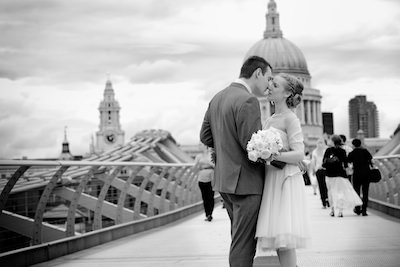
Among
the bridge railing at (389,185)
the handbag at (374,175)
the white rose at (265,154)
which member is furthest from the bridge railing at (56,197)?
the bridge railing at (389,185)

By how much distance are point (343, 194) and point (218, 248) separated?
579cm

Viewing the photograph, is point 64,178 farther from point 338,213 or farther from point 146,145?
point 146,145

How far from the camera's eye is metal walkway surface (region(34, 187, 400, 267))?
8594 millimetres

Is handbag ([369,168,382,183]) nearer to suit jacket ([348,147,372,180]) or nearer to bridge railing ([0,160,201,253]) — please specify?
suit jacket ([348,147,372,180])

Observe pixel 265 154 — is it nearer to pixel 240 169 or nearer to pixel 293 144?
pixel 240 169

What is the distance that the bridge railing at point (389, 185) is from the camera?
16.4 metres

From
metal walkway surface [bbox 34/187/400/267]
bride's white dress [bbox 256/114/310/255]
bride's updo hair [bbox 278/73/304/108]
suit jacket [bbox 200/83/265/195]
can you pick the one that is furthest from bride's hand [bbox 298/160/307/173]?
metal walkway surface [bbox 34/187/400/267]

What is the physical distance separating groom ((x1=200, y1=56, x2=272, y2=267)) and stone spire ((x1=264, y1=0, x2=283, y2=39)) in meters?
155

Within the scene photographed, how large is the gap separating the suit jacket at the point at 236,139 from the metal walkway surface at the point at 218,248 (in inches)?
41.7

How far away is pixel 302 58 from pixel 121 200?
143 m

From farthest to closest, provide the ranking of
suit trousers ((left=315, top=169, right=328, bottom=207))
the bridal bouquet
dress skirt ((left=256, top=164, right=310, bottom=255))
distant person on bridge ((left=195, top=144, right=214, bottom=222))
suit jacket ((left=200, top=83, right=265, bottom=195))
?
suit trousers ((left=315, top=169, right=328, bottom=207)) < distant person on bridge ((left=195, top=144, right=214, bottom=222)) < dress skirt ((left=256, top=164, right=310, bottom=255)) < suit jacket ((left=200, top=83, right=265, bottom=195)) < the bridal bouquet

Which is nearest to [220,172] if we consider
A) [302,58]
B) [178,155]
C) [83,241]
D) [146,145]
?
[83,241]

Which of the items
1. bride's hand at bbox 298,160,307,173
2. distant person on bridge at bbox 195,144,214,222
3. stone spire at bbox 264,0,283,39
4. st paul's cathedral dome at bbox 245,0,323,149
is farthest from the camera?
stone spire at bbox 264,0,283,39

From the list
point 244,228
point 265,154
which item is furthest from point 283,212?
point 265,154
